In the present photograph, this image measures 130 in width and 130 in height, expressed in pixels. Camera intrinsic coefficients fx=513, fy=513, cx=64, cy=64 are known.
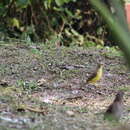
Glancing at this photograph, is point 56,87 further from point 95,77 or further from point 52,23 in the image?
point 52,23

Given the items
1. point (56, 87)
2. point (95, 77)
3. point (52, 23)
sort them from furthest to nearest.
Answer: point (52, 23), point (95, 77), point (56, 87)

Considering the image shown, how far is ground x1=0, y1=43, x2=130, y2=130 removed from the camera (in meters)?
3.82

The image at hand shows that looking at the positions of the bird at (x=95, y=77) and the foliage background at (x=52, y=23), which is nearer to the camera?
the bird at (x=95, y=77)

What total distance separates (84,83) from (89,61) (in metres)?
1.24

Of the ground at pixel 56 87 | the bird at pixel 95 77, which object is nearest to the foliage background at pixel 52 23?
the ground at pixel 56 87

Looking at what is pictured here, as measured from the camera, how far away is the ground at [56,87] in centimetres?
382

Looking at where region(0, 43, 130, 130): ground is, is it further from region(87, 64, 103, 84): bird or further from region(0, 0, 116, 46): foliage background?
region(0, 0, 116, 46): foliage background

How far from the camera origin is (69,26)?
33.5 feet

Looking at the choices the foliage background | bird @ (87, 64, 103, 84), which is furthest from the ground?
the foliage background

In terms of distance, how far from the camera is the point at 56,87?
549 cm

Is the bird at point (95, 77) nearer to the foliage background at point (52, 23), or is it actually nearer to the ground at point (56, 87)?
the ground at point (56, 87)

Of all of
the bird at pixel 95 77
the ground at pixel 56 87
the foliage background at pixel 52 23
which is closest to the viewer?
the ground at pixel 56 87

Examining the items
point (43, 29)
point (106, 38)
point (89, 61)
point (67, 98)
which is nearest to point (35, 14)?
point (43, 29)

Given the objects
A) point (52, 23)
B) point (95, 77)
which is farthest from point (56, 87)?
point (52, 23)
